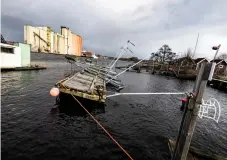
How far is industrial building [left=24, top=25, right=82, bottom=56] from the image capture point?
355ft

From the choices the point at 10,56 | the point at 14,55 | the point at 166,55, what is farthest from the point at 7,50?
the point at 166,55

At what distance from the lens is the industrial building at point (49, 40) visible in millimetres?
108312

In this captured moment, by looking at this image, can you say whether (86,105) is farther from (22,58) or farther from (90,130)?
(22,58)

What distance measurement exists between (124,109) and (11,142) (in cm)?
1084

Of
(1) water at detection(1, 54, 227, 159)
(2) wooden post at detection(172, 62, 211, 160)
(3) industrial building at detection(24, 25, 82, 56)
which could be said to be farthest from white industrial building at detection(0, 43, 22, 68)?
(3) industrial building at detection(24, 25, 82, 56)

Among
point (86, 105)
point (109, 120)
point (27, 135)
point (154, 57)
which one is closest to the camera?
point (27, 135)

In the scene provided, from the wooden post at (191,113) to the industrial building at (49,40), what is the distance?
112 meters

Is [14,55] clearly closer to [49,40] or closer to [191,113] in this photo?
[191,113]

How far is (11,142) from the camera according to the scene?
29.1ft

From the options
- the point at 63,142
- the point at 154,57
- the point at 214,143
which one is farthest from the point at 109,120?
the point at 154,57

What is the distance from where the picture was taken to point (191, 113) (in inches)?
205

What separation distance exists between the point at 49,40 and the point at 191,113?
13661 cm

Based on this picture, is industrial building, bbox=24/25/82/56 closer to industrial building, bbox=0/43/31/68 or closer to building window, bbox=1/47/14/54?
industrial building, bbox=0/43/31/68

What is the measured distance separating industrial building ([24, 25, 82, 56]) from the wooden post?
369 ft
